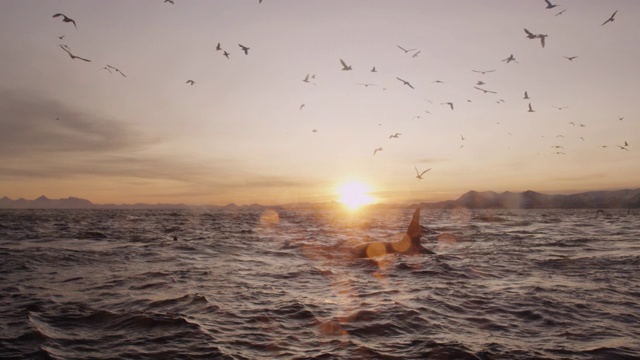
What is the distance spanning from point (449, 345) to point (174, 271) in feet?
44.7

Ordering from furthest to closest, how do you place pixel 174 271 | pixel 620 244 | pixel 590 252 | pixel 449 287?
pixel 620 244 → pixel 590 252 → pixel 174 271 → pixel 449 287

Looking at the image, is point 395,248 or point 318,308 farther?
point 395,248

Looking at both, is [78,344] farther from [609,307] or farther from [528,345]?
[609,307]

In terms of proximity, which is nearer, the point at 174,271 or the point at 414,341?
the point at 414,341

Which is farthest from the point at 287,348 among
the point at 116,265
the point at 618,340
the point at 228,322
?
the point at 116,265

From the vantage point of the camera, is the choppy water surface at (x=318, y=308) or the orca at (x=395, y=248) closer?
the choppy water surface at (x=318, y=308)

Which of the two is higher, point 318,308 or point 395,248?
point 318,308

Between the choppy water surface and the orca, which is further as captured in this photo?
the orca

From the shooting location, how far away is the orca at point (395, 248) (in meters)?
24.7

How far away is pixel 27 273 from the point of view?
17188 millimetres

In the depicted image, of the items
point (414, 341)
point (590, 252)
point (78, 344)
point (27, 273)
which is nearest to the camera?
point (78, 344)

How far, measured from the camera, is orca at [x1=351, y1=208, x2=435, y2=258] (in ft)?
81.1

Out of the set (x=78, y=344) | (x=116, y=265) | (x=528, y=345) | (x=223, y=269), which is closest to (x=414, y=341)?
(x=528, y=345)

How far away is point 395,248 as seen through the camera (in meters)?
26.4
